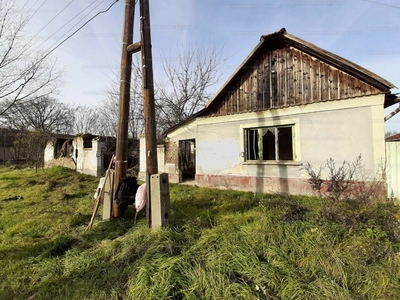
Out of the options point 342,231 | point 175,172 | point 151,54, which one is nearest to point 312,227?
point 342,231

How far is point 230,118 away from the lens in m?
9.02

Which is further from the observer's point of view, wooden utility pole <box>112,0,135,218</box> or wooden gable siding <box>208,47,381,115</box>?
wooden gable siding <box>208,47,381,115</box>

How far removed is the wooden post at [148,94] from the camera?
445 cm

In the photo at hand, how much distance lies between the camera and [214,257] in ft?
10.2

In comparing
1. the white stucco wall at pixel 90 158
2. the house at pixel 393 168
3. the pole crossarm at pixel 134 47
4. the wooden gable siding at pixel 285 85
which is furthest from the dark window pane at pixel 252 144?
the white stucco wall at pixel 90 158

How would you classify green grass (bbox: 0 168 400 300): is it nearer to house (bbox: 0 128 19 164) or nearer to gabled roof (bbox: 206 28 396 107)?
gabled roof (bbox: 206 28 396 107)

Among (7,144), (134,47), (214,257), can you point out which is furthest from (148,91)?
(7,144)

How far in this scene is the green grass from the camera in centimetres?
257

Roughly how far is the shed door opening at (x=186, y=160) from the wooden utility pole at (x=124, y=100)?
20.0ft

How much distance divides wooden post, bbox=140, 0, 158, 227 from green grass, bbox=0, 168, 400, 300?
1068 millimetres

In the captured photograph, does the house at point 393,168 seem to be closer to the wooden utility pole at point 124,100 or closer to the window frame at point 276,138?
the window frame at point 276,138

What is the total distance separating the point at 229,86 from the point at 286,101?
2.43 m

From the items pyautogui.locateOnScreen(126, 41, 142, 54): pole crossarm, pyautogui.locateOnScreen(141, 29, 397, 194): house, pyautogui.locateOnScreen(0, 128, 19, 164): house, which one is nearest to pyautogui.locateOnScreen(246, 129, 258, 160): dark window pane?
pyautogui.locateOnScreen(141, 29, 397, 194): house

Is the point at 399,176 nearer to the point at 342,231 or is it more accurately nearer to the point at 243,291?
the point at 342,231
